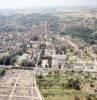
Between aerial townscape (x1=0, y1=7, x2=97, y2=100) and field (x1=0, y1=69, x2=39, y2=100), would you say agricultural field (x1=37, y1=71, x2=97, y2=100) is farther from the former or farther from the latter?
field (x1=0, y1=69, x2=39, y2=100)

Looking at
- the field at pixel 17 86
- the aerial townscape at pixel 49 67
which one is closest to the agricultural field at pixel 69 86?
the aerial townscape at pixel 49 67

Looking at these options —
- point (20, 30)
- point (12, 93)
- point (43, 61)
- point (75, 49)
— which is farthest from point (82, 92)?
point (20, 30)

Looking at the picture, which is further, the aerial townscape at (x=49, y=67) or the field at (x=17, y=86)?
the aerial townscape at (x=49, y=67)

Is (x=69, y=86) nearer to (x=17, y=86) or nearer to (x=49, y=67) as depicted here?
(x=17, y=86)

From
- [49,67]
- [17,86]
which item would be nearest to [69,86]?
[17,86]

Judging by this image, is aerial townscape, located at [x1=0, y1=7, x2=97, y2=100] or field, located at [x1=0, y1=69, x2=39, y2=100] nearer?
field, located at [x1=0, y1=69, x2=39, y2=100]

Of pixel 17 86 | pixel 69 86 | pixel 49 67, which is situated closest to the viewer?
pixel 69 86

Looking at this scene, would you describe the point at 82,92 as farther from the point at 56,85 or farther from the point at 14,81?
the point at 14,81

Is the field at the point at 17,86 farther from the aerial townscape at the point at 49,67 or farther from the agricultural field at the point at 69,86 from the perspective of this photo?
the agricultural field at the point at 69,86

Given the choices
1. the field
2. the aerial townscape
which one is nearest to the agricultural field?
the aerial townscape
